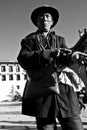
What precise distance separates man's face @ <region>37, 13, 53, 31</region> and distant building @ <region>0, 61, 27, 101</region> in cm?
5735

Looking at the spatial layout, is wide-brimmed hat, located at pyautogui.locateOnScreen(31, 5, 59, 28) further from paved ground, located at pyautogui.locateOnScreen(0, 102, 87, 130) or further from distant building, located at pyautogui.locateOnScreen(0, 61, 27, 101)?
distant building, located at pyautogui.locateOnScreen(0, 61, 27, 101)

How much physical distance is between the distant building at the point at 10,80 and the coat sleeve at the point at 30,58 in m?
57.5

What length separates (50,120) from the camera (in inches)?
95.3

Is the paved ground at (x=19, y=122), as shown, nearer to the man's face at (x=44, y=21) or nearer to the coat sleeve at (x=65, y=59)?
the man's face at (x=44, y=21)

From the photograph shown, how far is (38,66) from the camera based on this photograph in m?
2.33

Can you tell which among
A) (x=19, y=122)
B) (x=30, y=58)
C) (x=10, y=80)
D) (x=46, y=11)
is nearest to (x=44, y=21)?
(x=46, y=11)

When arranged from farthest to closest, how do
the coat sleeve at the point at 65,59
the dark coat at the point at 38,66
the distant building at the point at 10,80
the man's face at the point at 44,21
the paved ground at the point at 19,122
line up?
the distant building at the point at 10,80
the paved ground at the point at 19,122
the man's face at the point at 44,21
the dark coat at the point at 38,66
the coat sleeve at the point at 65,59

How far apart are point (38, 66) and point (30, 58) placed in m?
0.09

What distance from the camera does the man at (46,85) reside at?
7.56 feet

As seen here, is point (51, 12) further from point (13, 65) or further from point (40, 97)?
point (13, 65)

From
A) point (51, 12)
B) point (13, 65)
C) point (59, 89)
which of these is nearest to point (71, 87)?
point (59, 89)

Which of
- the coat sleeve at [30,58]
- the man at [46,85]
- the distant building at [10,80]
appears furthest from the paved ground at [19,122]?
the distant building at [10,80]

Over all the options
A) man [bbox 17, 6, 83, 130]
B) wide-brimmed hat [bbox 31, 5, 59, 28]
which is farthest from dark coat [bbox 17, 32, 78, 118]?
wide-brimmed hat [bbox 31, 5, 59, 28]

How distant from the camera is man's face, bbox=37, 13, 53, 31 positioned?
8.39 ft
